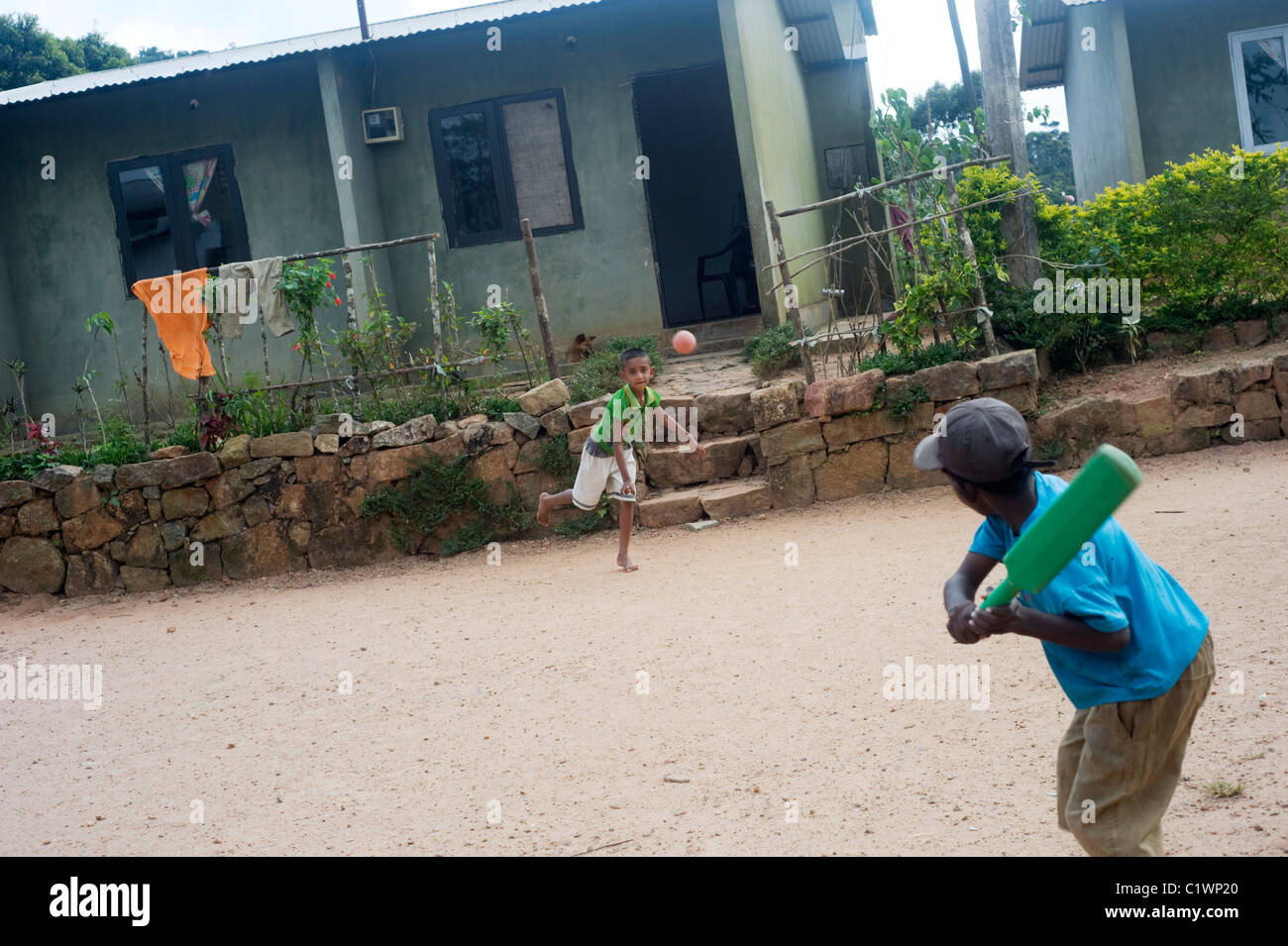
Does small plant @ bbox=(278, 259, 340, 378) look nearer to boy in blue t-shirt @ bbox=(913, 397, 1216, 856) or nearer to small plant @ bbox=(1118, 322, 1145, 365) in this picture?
small plant @ bbox=(1118, 322, 1145, 365)

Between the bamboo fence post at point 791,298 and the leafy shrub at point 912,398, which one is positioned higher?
the bamboo fence post at point 791,298

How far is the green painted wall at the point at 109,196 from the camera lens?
12.1 metres

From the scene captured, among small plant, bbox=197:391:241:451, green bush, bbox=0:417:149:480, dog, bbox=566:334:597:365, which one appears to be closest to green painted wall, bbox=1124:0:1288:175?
dog, bbox=566:334:597:365

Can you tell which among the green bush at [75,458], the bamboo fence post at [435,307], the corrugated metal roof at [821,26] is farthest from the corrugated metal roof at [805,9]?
the green bush at [75,458]

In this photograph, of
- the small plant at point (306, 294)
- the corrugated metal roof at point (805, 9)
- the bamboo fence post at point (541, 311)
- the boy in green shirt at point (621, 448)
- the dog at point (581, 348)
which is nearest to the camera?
the boy in green shirt at point (621, 448)

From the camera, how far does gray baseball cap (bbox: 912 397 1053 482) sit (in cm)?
235

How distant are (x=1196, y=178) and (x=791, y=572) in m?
5.13

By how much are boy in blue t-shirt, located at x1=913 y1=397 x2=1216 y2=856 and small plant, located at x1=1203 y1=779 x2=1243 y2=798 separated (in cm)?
108

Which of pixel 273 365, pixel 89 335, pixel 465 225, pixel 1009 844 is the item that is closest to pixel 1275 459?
pixel 1009 844

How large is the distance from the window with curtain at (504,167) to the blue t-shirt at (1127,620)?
10.2m

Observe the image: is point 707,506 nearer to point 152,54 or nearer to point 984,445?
point 984,445

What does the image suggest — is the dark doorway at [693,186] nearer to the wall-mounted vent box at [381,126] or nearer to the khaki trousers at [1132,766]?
the wall-mounted vent box at [381,126]

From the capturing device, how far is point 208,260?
1242 centimetres

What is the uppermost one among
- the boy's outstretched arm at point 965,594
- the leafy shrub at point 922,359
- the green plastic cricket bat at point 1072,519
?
the leafy shrub at point 922,359
